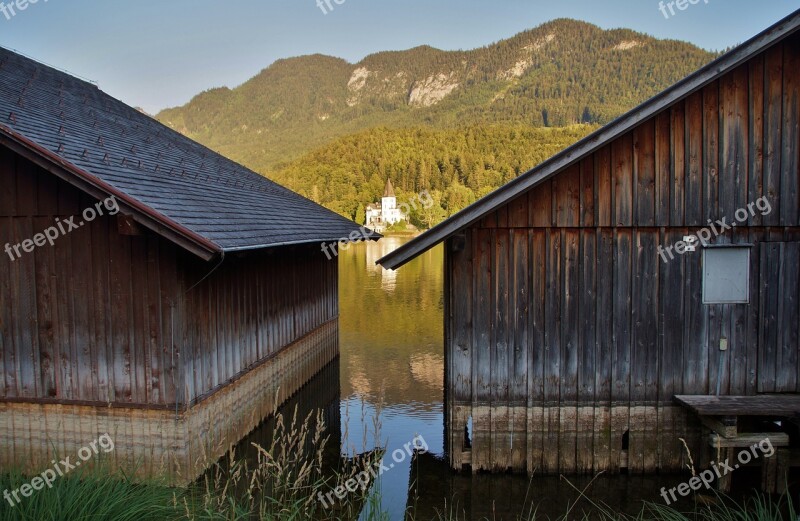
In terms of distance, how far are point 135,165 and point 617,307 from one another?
7261 mm

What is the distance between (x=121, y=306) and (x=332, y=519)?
12.5 feet

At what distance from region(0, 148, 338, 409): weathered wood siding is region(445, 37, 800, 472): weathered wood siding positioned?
364 cm

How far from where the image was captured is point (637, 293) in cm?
737

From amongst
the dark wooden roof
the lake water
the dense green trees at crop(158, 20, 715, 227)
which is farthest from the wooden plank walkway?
the dense green trees at crop(158, 20, 715, 227)

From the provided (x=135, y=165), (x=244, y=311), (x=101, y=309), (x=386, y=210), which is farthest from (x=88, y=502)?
(x=386, y=210)

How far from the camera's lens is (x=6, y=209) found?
22.5ft

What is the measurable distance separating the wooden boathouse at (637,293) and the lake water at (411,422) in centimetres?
33

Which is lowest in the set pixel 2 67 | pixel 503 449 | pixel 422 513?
pixel 422 513

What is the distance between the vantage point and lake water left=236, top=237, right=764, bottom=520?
698 centimetres

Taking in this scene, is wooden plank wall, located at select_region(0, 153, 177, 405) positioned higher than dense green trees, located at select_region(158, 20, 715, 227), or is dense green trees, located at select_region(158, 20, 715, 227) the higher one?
dense green trees, located at select_region(158, 20, 715, 227)

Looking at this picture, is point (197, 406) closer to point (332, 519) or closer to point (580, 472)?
point (332, 519)

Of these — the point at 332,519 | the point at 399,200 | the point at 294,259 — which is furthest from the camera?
the point at 399,200

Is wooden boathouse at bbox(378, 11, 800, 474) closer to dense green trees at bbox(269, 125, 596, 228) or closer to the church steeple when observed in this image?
dense green trees at bbox(269, 125, 596, 228)

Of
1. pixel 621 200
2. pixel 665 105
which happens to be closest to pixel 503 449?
pixel 621 200
